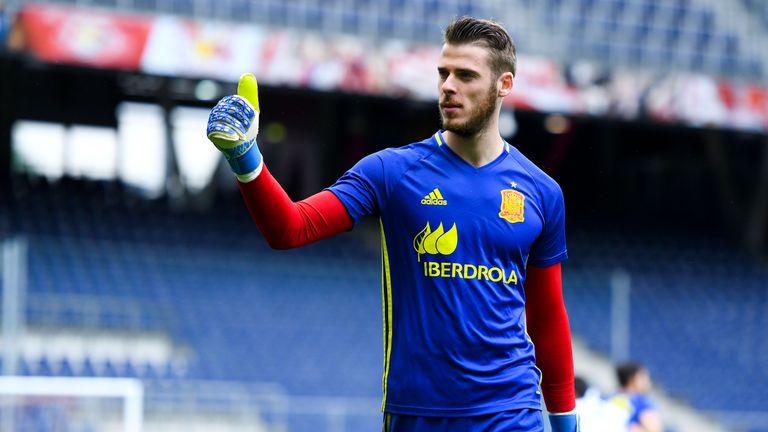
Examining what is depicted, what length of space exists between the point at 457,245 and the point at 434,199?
0.15 meters

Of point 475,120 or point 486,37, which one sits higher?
point 486,37

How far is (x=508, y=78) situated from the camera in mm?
3561

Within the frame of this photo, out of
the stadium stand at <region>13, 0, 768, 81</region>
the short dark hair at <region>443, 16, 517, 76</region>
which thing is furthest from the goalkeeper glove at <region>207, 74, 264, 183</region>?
the stadium stand at <region>13, 0, 768, 81</region>

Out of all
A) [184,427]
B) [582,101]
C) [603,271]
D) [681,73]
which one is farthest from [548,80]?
[184,427]

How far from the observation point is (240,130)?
3.08m

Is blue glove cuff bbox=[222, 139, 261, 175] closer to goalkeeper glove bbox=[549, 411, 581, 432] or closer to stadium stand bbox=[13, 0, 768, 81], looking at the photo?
goalkeeper glove bbox=[549, 411, 581, 432]

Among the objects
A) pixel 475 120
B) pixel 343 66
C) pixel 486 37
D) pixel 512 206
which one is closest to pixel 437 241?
pixel 512 206

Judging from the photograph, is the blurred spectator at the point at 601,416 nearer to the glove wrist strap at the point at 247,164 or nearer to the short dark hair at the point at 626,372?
the short dark hair at the point at 626,372

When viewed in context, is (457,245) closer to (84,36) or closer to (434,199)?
(434,199)

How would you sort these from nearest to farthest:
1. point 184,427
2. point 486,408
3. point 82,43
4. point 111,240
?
point 486,408, point 184,427, point 82,43, point 111,240

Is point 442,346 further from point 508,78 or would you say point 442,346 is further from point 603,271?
point 603,271

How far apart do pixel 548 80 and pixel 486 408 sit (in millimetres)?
14443

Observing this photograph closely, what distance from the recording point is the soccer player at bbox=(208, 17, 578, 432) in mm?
3381

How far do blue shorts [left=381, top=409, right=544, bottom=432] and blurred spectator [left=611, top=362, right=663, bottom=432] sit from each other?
4433 mm
